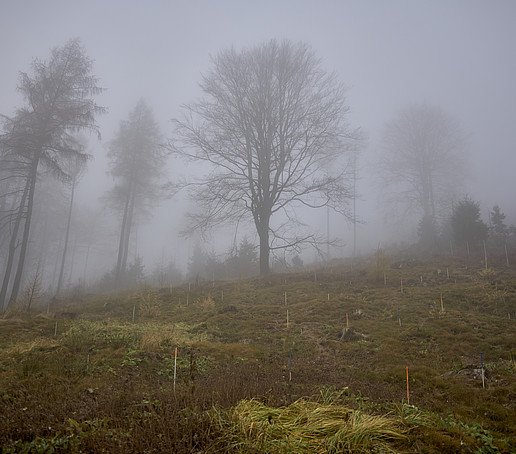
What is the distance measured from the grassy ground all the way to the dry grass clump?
0.02 metres

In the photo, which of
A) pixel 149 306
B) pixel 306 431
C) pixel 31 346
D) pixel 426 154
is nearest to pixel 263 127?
pixel 149 306

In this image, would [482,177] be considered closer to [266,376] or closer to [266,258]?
[266,258]

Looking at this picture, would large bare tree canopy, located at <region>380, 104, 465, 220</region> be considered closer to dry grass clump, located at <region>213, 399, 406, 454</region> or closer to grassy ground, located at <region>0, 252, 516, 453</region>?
grassy ground, located at <region>0, 252, 516, 453</region>

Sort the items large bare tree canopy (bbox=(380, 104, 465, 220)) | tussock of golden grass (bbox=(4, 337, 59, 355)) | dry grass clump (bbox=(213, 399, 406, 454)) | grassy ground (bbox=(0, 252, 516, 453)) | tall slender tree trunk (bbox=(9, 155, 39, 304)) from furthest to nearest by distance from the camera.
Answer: large bare tree canopy (bbox=(380, 104, 465, 220)) → tall slender tree trunk (bbox=(9, 155, 39, 304)) → tussock of golden grass (bbox=(4, 337, 59, 355)) → grassy ground (bbox=(0, 252, 516, 453)) → dry grass clump (bbox=(213, 399, 406, 454))

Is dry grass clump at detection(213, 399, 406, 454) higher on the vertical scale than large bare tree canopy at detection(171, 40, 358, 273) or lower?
lower

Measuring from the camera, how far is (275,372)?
524 centimetres

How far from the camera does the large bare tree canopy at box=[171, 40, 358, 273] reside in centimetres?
1501

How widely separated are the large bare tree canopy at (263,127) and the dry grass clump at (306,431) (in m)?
11.9

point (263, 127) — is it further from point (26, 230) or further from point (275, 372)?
point (275, 372)

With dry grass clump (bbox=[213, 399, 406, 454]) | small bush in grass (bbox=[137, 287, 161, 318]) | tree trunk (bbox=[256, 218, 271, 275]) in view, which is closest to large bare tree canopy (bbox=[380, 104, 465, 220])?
tree trunk (bbox=[256, 218, 271, 275])

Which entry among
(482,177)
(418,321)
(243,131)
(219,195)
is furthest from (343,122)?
(482,177)

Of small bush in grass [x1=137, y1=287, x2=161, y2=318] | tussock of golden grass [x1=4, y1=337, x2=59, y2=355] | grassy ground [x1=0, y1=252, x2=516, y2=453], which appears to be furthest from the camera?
small bush in grass [x1=137, y1=287, x2=161, y2=318]

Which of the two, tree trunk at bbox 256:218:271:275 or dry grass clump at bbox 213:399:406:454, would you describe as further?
tree trunk at bbox 256:218:271:275

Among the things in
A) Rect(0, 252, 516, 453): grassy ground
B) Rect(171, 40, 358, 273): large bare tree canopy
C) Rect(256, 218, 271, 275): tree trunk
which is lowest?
Rect(0, 252, 516, 453): grassy ground
